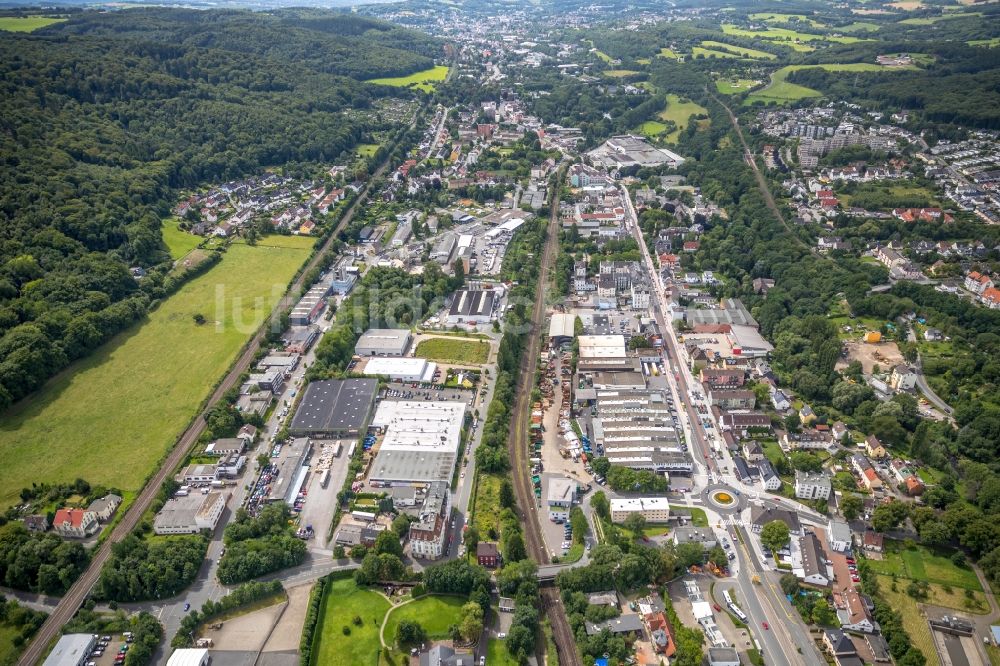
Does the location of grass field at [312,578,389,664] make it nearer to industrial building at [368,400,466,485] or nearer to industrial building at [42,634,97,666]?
industrial building at [368,400,466,485]

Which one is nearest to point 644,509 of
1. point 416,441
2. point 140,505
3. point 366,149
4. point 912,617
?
point 912,617

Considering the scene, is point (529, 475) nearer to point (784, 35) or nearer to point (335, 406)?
point (335, 406)

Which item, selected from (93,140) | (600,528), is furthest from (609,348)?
(93,140)

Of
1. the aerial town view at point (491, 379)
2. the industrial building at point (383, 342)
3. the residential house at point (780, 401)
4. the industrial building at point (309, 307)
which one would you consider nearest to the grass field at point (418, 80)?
the aerial town view at point (491, 379)

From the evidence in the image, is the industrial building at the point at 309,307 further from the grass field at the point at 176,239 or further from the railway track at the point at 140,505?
the grass field at the point at 176,239

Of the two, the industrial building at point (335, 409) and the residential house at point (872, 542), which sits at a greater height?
the industrial building at point (335, 409)

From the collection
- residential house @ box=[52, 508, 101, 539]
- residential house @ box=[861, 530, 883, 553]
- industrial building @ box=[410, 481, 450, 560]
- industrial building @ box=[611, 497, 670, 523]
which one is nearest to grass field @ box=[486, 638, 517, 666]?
industrial building @ box=[410, 481, 450, 560]
